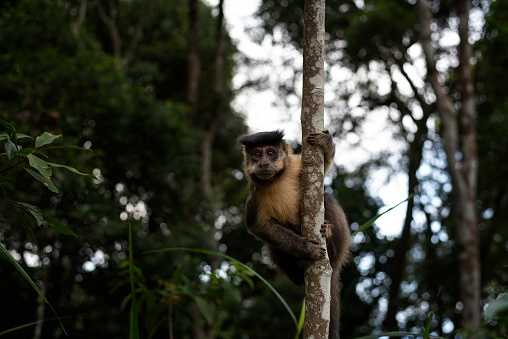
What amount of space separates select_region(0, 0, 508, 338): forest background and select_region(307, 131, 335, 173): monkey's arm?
1023 mm

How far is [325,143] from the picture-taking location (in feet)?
11.3

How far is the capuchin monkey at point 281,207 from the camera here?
4.08 m

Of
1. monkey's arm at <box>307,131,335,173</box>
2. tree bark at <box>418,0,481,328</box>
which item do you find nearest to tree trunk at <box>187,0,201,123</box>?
tree bark at <box>418,0,481,328</box>

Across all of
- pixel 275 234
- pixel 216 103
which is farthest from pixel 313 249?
pixel 216 103

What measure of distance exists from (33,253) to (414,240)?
1492cm

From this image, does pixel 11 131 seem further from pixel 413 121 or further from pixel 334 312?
pixel 413 121

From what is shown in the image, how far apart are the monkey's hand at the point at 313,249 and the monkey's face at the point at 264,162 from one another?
1.19m

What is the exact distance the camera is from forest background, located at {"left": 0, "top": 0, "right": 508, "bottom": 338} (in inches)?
392

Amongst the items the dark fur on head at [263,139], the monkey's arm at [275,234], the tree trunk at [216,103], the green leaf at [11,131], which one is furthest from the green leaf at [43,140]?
the tree trunk at [216,103]

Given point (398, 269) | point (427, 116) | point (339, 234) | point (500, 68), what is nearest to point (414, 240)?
point (398, 269)

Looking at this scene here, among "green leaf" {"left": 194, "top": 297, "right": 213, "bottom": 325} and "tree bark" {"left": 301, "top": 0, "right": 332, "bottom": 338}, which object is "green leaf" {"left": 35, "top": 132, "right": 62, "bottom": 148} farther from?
"green leaf" {"left": 194, "top": 297, "right": 213, "bottom": 325}

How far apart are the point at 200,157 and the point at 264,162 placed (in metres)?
11.2

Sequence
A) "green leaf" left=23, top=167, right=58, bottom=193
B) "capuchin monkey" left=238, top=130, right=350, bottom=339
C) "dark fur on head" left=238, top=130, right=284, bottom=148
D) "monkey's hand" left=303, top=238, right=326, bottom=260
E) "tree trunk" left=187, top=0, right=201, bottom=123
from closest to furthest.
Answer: "green leaf" left=23, top=167, right=58, bottom=193 < "monkey's hand" left=303, top=238, right=326, bottom=260 < "capuchin monkey" left=238, top=130, right=350, bottom=339 < "dark fur on head" left=238, top=130, right=284, bottom=148 < "tree trunk" left=187, top=0, right=201, bottom=123

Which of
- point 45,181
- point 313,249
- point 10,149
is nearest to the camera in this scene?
point 10,149
